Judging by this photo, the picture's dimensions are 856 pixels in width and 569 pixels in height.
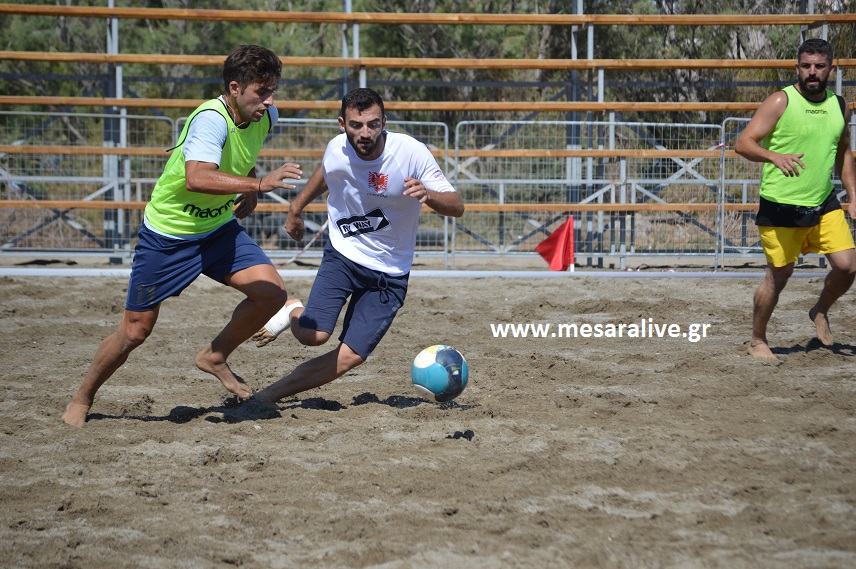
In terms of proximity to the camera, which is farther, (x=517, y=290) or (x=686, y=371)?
(x=517, y=290)

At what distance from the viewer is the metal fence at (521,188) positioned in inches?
538

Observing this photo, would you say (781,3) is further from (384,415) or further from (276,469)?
(276,469)

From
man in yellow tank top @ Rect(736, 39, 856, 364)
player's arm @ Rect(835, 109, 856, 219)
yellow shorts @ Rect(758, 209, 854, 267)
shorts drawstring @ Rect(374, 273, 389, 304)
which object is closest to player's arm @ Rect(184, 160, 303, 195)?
shorts drawstring @ Rect(374, 273, 389, 304)

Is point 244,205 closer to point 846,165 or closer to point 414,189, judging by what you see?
point 414,189

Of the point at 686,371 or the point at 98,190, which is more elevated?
the point at 98,190

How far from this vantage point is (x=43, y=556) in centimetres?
365

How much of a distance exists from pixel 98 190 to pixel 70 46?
7.64 m

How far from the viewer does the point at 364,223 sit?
5859mm

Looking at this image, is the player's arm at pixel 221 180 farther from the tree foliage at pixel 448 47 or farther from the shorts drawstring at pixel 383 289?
the tree foliage at pixel 448 47

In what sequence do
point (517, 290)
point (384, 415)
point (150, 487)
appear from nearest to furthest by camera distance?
point (150, 487) < point (384, 415) < point (517, 290)

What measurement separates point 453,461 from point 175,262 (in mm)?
1878

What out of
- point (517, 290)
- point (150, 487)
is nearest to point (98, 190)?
point (517, 290)

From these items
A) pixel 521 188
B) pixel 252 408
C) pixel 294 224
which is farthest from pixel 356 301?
→ pixel 521 188

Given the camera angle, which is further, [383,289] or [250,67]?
[383,289]
